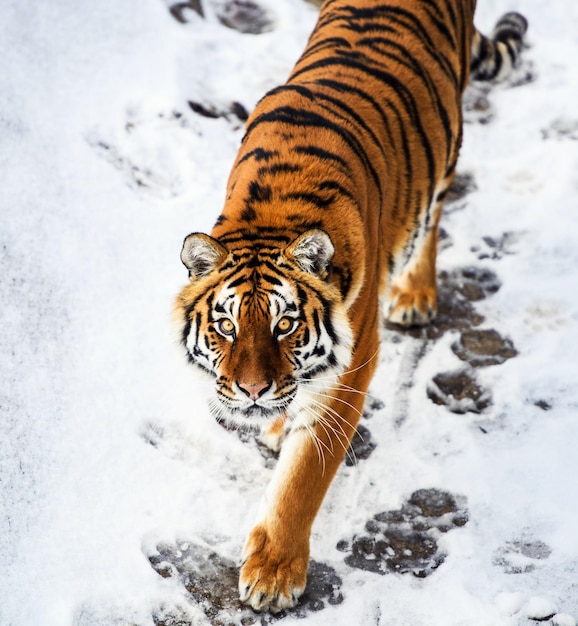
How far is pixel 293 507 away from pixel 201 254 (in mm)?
661

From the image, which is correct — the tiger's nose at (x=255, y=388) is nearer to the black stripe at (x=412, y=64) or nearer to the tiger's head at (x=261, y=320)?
the tiger's head at (x=261, y=320)

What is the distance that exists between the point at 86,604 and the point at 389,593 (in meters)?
0.72

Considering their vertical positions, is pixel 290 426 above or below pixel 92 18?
below

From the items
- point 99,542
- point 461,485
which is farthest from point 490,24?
point 99,542

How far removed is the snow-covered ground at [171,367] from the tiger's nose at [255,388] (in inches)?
10.3

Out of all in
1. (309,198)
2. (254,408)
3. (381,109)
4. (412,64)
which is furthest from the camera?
(412,64)

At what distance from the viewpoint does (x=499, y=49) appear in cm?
371

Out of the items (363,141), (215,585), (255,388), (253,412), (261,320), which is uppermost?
(363,141)

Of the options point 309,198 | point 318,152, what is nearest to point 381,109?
point 318,152

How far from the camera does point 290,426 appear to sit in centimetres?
215

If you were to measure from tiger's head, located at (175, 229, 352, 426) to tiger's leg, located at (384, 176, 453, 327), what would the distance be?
0.92 metres

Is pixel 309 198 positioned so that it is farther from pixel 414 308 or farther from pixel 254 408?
pixel 414 308

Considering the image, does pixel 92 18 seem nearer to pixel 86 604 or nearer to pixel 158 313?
pixel 158 313

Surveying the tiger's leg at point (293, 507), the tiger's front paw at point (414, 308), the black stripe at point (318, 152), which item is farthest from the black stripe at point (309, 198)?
the tiger's front paw at point (414, 308)
